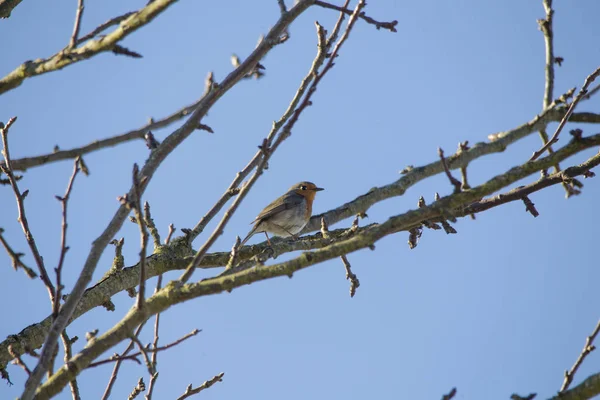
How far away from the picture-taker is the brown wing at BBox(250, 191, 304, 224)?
909 cm

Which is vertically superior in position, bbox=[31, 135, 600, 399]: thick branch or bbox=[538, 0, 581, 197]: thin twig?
bbox=[538, 0, 581, 197]: thin twig

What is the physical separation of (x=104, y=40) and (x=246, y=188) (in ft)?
3.18

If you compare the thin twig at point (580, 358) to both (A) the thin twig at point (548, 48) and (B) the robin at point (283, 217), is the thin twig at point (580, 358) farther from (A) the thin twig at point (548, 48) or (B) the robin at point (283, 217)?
(B) the robin at point (283, 217)

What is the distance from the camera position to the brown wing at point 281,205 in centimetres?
909

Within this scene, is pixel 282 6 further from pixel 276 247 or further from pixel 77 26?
pixel 276 247

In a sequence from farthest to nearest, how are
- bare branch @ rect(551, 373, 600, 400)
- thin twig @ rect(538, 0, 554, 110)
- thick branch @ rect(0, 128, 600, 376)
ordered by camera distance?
thin twig @ rect(538, 0, 554, 110) < thick branch @ rect(0, 128, 600, 376) < bare branch @ rect(551, 373, 600, 400)

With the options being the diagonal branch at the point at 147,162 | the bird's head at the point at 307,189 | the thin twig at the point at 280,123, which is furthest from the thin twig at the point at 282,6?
the bird's head at the point at 307,189

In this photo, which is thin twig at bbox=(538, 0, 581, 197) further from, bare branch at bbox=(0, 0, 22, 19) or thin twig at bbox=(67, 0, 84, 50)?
bare branch at bbox=(0, 0, 22, 19)

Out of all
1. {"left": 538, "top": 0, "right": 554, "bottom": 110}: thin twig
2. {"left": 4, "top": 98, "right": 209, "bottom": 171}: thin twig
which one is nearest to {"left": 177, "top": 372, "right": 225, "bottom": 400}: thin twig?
{"left": 4, "top": 98, "right": 209, "bottom": 171}: thin twig

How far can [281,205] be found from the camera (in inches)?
→ 364

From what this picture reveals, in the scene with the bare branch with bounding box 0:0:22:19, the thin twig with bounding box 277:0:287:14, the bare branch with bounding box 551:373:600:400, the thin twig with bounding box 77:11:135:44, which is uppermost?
the bare branch with bounding box 0:0:22:19

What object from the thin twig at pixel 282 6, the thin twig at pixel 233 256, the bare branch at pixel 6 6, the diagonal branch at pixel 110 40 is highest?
the bare branch at pixel 6 6

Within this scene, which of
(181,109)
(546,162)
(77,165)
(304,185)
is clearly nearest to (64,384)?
(77,165)

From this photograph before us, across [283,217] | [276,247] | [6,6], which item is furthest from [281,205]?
[6,6]
